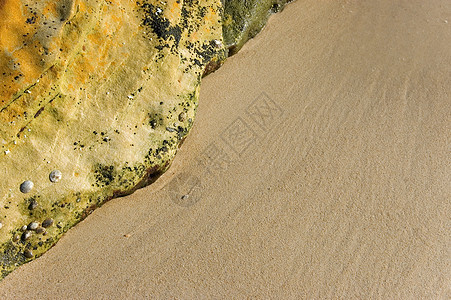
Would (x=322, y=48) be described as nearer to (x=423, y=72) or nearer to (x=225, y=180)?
(x=423, y=72)

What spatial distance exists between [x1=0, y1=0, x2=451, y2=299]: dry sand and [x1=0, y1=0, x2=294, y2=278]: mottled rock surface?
0.26 meters

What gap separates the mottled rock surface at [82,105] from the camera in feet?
9.37

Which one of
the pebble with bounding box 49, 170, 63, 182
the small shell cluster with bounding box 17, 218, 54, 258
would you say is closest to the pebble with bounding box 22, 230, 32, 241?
the small shell cluster with bounding box 17, 218, 54, 258

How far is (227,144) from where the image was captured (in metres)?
3.71

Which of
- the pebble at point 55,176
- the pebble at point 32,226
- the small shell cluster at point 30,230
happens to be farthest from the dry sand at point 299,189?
the pebble at point 55,176

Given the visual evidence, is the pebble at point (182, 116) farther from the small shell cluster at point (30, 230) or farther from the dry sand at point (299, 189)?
the small shell cluster at point (30, 230)

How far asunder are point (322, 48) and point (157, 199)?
225 cm

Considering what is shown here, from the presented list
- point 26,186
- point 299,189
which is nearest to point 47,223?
point 26,186

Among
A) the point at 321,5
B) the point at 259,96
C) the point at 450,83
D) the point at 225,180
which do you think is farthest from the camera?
the point at 321,5

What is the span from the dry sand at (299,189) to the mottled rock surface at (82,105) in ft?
0.85

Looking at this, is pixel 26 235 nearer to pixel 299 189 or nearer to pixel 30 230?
pixel 30 230

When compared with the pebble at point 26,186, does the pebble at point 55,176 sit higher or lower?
lower

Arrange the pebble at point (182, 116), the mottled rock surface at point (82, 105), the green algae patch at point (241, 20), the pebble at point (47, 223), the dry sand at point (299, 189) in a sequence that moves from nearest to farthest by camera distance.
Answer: the mottled rock surface at point (82, 105) < the pebble at point (47, 223) < the dry sand at point (299, 189) < the pebble at point (182, 116) < the green algae patch at point (241, 20)

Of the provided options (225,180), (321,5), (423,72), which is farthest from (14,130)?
(423,72)
